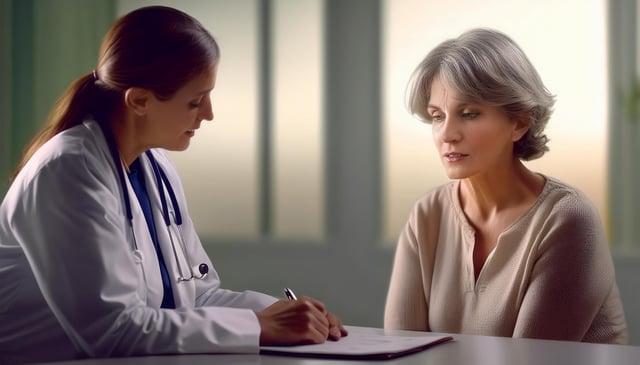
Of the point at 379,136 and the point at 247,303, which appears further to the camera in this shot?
the point at 379,136

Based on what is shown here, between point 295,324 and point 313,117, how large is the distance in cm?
286

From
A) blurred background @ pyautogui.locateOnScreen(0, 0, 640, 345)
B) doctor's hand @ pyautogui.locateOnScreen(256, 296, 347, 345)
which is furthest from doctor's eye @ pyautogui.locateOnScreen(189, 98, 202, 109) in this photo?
blurred background @ pyautogui.locateOnScreen(0, 0, 640, 345)

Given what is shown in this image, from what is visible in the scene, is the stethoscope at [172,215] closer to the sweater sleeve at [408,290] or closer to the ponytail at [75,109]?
the ponytail at [75,109]

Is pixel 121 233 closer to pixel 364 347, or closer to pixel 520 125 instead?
pixel 364 347

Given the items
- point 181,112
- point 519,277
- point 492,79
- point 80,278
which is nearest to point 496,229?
point 519,277

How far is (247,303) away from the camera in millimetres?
2012

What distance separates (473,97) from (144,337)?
1.08 m

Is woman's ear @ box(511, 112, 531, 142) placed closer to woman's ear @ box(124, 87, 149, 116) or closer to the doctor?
the doctor

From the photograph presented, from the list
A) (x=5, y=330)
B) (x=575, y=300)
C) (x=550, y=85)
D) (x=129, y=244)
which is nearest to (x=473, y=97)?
(x=575, y=300)

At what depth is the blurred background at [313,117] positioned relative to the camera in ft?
13.6

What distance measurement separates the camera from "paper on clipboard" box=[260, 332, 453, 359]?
5.14 ft

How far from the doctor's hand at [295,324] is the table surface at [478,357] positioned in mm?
69

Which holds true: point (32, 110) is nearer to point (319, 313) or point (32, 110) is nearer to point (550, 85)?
point (550, 85)

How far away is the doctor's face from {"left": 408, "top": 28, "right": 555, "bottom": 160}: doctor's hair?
0.71 m
